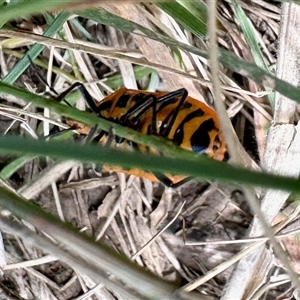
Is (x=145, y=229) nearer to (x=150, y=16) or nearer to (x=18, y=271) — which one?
(x=18, y=271)

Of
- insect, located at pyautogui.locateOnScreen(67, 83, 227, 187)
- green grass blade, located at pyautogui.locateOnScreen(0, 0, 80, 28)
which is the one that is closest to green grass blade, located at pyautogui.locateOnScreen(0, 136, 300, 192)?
green grass blade, located at pyautogui.locateOnScreen(0, 0, 80, 28)

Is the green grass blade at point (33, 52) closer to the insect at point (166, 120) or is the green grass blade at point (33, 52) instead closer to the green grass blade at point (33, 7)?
the insect at point (166, 120)

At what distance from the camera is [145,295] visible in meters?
0.63

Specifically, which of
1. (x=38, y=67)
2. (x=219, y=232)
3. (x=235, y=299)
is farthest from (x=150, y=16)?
(x=235, y=299)

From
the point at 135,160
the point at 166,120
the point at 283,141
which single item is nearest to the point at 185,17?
the point at 166,120

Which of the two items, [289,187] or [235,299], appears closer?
[289,187]

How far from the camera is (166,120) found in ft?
4.44

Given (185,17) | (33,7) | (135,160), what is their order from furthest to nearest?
(185,17) < (33,7) < (135,160)

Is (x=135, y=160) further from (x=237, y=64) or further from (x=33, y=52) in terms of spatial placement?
(x=33, y=52)

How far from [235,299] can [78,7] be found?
959 mm

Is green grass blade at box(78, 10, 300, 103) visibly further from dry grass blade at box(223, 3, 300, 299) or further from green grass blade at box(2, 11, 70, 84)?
dry grass blade at box(223, 3, 300, 299)

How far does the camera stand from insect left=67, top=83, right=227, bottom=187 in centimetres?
131

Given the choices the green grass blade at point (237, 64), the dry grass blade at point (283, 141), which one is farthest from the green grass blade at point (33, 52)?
the dry grass blade at point (283, 141)

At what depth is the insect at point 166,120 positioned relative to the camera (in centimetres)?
131
